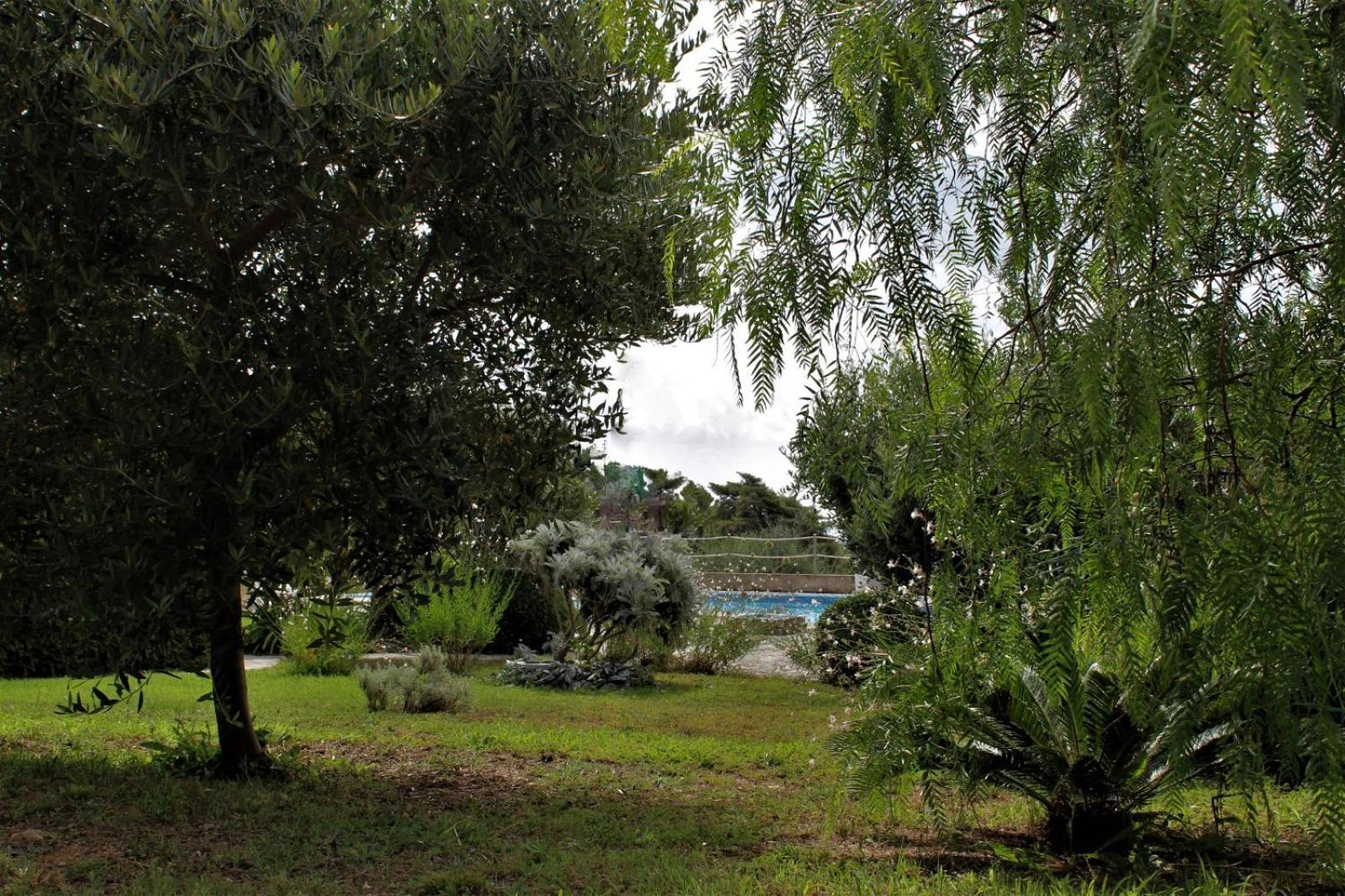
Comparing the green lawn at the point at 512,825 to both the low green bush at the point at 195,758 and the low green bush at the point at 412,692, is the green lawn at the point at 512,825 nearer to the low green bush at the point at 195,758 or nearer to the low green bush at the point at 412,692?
the low green bush at the point at 195,758

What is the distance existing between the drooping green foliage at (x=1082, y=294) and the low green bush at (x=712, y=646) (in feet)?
35.1

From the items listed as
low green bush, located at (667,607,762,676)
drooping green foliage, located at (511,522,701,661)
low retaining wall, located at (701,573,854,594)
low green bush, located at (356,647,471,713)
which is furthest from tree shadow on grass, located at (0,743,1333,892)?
low retaining wall, located at (701,573,854,594)

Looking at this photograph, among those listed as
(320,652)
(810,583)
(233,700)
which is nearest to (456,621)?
(320,652)

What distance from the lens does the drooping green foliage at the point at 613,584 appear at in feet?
39.9

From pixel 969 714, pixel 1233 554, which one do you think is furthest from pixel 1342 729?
pixel 969 714

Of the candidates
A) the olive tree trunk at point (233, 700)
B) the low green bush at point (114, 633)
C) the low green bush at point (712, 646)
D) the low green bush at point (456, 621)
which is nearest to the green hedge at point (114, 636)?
the low green bush at point (114, 633)

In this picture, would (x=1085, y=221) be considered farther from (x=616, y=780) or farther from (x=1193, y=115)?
(x=616, y=780)

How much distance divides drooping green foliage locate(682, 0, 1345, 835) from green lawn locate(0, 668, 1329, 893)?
4.43 ft

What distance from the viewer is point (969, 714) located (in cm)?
458

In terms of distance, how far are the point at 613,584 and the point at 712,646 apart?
1855 millimetres

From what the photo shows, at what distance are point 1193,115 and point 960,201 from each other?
72cm

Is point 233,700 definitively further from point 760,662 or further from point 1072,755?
point 760,662

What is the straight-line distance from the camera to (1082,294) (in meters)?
2.36

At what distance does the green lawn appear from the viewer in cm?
411
